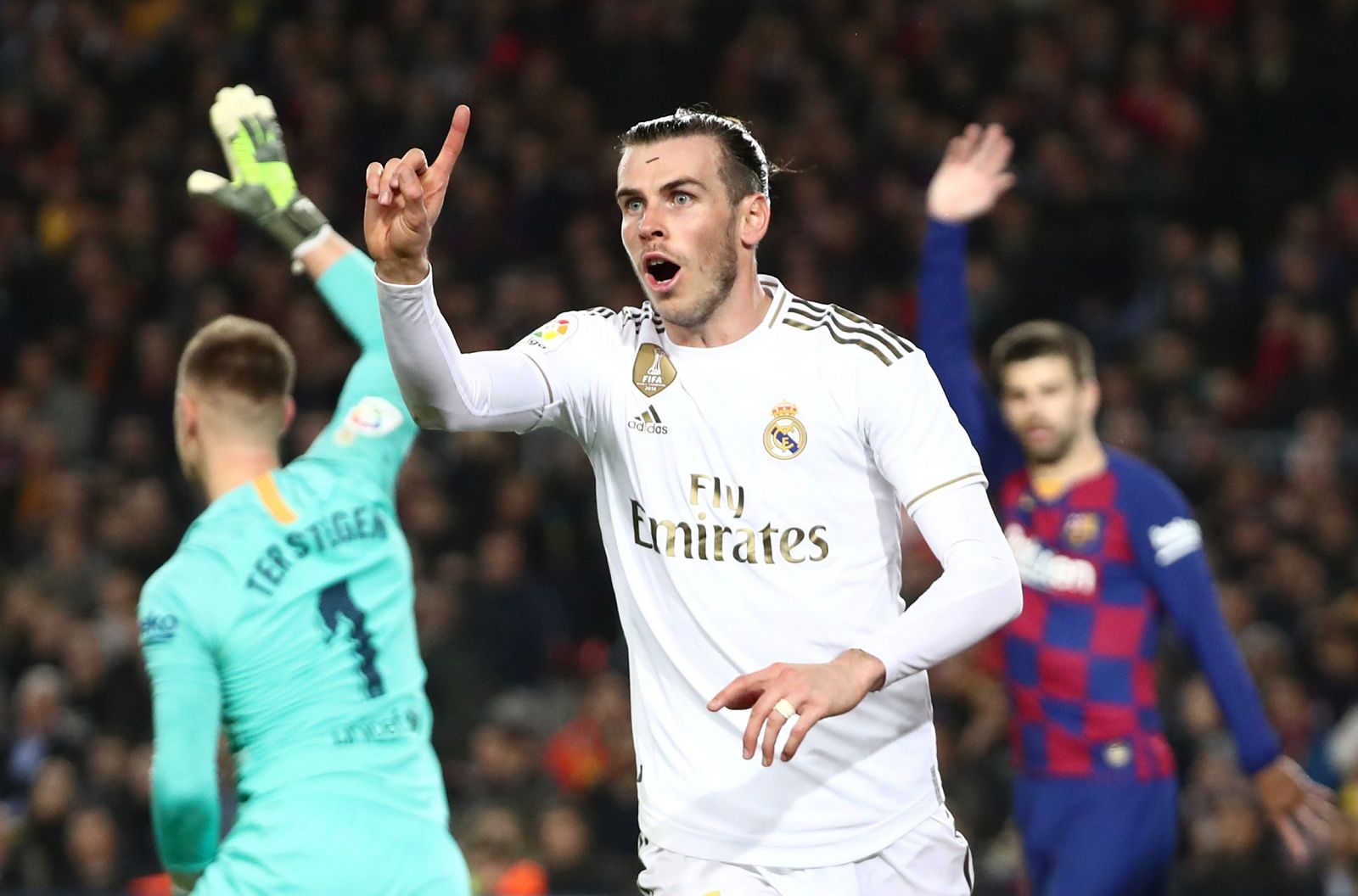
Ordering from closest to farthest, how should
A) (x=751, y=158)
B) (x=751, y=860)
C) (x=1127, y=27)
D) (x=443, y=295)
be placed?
(x=751, y=860)
(x=751, y=158)
(x=443, y=295)
(x=1127, y=27)

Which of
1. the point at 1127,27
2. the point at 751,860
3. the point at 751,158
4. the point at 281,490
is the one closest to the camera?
the point at 751,860

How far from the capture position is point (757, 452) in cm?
409

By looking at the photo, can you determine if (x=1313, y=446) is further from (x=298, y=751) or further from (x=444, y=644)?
(x=298, y=751)

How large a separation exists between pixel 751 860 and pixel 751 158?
159cm

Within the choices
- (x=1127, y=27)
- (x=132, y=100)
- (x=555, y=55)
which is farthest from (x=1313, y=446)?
(x=132, y=100)

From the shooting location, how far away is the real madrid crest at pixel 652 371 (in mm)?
4215

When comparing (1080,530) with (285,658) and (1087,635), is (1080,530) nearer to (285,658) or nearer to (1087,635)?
(1087,635)

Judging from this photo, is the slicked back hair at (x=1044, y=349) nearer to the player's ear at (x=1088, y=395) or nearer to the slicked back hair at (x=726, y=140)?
the player's ear at (x=1088, y=395)

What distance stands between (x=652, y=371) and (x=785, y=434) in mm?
369

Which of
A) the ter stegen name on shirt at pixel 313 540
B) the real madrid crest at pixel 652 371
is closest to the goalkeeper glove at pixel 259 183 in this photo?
the ter stegen name on shirt at pixel 313 540

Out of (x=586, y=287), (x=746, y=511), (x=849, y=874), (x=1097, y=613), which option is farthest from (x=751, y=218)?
(x=586, y=287)

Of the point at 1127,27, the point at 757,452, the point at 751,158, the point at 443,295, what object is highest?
the point at 1127,27

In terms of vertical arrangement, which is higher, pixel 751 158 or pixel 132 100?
pixel 132 100

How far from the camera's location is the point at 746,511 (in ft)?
13.4
